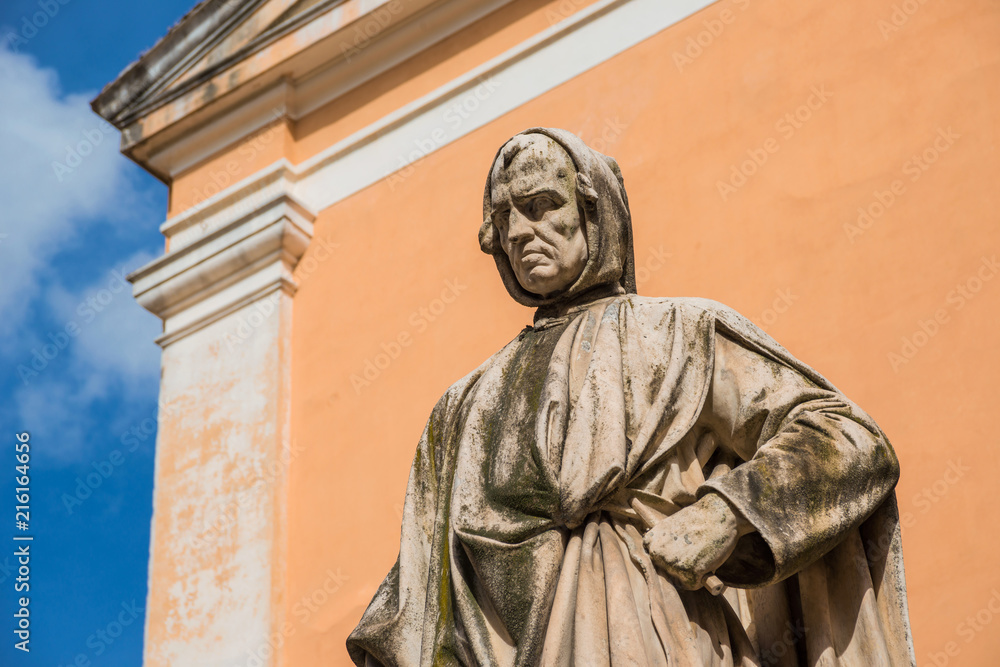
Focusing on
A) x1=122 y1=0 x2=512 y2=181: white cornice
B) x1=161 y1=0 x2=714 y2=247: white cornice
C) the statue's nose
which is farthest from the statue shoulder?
x1=122 y1=0 x2=512 y2=181: white cornice

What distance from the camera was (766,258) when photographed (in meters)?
7.18

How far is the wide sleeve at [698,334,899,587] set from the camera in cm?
372

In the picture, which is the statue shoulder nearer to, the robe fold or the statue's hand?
the robe fold

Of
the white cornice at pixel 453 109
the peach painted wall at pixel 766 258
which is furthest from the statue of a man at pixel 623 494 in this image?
the white cornice at pixel 453 109

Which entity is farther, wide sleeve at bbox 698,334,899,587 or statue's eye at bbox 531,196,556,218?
statue's eye at bbox 531,196,556,218

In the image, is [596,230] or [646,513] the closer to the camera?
[646,513]

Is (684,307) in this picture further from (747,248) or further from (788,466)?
(747,248)

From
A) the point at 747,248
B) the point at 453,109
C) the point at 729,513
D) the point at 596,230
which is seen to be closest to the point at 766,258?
the point at 747,248

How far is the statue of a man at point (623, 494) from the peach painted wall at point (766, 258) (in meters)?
2.17

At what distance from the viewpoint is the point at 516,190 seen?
14.4 ft

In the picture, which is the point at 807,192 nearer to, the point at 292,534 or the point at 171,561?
the point at 292,534

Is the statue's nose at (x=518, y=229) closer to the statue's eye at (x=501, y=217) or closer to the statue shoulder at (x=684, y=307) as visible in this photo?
the statue's eye at (x=501, y=217)

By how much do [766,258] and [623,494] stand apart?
348 cm

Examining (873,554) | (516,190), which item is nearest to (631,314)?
(516,190)
